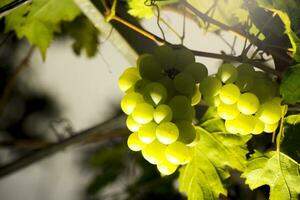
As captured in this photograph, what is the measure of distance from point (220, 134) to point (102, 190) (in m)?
0.84

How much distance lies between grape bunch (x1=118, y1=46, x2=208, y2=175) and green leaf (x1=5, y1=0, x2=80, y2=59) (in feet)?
1.22

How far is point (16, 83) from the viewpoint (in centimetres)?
143

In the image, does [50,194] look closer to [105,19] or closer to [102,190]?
[102,190]

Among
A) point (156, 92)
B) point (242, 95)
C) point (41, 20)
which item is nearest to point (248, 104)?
point (242, 95)

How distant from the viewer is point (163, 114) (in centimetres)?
54

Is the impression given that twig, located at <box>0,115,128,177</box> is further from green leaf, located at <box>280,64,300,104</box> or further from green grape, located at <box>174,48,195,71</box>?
green leaf, located at <box>280,64,300,104</box>

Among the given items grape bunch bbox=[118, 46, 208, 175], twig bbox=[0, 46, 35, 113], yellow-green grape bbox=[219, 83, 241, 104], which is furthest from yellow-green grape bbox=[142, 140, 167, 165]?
twig bbox=[0, 46, 35, 113]

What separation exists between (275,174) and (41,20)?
1.86ft

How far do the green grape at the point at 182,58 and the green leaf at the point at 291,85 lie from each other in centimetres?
14

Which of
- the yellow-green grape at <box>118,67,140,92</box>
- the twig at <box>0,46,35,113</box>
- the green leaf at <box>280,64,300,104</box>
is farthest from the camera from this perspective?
the twig at <box>0,46,35,113</box>

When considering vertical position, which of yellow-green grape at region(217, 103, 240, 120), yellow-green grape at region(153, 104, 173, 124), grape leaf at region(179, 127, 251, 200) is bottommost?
grape leaf at region(179, 127, 251, 200)

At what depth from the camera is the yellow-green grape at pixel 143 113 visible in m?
0.55

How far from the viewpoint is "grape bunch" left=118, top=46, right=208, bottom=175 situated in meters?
0.55

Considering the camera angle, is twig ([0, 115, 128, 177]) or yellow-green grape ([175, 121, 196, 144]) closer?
yellow-green grape ([175, 121, 196, 144])
